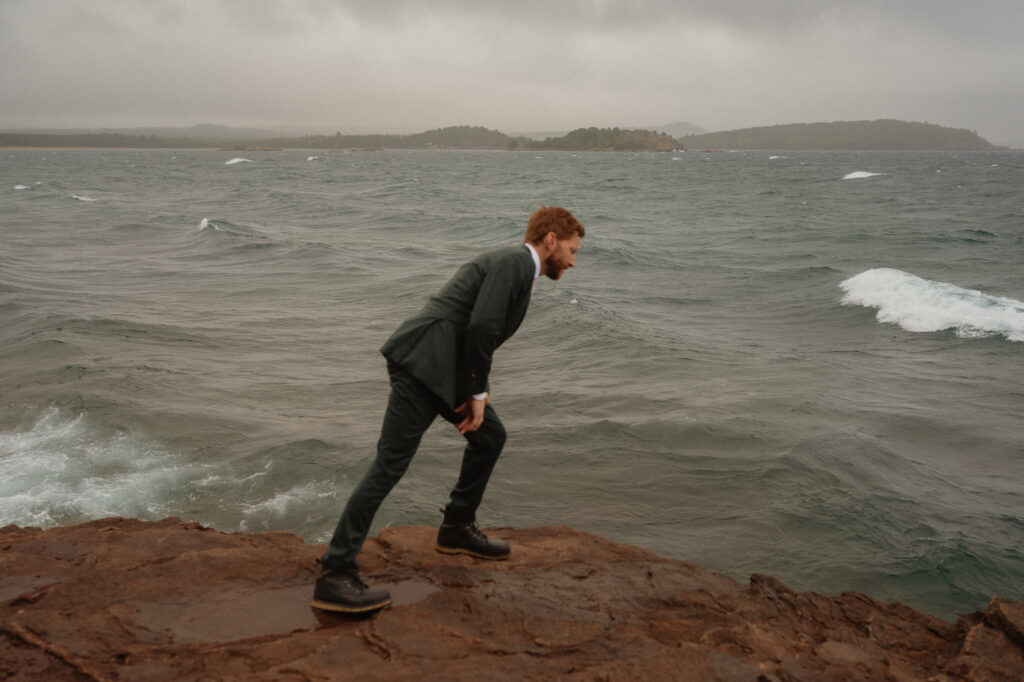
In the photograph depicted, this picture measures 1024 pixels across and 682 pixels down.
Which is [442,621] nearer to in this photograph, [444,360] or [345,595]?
[345,595]

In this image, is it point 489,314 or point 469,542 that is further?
point 469,542

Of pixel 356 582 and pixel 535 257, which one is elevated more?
pixel 535 257

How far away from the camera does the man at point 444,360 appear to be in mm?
3445

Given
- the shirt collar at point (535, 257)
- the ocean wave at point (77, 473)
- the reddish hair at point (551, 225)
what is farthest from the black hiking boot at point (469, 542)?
the ocean wave at point (77, 473)

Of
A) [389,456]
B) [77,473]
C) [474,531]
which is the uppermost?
[389,456]

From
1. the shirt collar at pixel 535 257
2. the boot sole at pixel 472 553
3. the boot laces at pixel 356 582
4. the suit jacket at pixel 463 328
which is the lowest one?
the boot sole at pixel 472 553

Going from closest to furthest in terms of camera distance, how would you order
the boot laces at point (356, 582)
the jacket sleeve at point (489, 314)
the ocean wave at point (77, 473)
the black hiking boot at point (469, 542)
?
the jacket sleeve at point (489, 314) → the boot laces at point (356, 582) → the black hiking boot at point (469, 542) → the ocean wave at point (77, 473)

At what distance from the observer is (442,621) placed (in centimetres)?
350

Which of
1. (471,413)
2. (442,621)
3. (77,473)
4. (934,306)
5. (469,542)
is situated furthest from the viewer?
(934,306)

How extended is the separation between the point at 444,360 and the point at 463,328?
18cm

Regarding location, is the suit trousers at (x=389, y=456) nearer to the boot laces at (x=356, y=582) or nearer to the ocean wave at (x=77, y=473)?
the boot laces at (x=356, y=582)

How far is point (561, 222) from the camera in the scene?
3609 mm

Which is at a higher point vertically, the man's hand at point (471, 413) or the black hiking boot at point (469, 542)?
the man's hand at point (471, 413)

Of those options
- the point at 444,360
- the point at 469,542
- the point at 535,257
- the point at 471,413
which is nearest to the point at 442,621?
the point at 469,542
